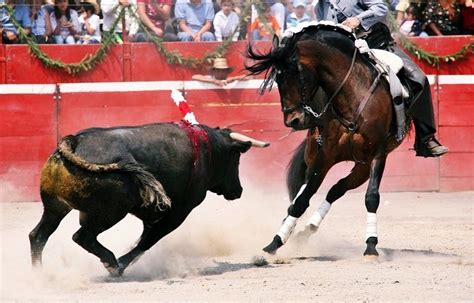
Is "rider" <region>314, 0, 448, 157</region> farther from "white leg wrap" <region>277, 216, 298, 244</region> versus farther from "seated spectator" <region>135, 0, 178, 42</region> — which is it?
"seated spectator" <region>135, 0, 178, 42</region>

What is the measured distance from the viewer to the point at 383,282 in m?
7.04

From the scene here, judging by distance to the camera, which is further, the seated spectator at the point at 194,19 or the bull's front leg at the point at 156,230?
the seated spectator at the point at 194,19

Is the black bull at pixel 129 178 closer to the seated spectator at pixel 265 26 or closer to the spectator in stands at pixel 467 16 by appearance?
the seated spectator at pixel 265 26

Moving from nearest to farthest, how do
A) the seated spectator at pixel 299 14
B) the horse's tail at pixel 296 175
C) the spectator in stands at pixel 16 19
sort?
1. the horse's tail at pixel 296 175
2. the seated spectator at pixel 299 14
3. the spectator in stands at pixel 16 19

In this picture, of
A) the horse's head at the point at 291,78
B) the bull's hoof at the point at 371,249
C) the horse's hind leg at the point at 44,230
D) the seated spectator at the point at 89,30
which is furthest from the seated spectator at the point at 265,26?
the horse's hind leg at the point at 44,230

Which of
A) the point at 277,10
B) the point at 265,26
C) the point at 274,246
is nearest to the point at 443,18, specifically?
the point at 277,10

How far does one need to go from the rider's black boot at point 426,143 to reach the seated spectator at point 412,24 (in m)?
4.03

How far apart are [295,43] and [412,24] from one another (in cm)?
533

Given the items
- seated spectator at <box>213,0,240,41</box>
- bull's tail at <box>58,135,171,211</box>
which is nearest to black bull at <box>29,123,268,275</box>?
bull's tail at <box>58,135,171,211</box>

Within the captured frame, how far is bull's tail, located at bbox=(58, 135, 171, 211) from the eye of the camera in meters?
6.81

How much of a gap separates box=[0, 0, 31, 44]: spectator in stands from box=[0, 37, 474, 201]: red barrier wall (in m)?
0.17

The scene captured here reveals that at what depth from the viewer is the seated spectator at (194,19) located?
41.1 ft

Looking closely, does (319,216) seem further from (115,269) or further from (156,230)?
(115,269)

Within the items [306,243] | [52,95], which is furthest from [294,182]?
[52,95]
